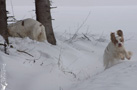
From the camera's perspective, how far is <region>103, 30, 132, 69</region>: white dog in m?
4.78

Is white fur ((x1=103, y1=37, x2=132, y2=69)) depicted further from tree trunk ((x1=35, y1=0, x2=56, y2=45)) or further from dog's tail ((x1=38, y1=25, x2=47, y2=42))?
tree trunk ((x1=35, y1=0, x2=56, y2=45))

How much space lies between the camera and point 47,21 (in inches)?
266

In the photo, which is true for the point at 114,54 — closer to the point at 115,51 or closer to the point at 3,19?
the point at 115,51

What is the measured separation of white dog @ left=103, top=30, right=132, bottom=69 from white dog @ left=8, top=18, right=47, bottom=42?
1.90m

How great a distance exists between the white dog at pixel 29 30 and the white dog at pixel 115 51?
1.90 m

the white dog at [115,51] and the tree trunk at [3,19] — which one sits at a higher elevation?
the tree trunk at [3,19]

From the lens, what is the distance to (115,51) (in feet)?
16.1

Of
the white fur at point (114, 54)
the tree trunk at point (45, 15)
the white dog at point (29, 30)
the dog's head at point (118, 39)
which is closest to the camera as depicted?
the dog's head at point (118, 39)

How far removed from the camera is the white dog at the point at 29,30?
6.32 metres

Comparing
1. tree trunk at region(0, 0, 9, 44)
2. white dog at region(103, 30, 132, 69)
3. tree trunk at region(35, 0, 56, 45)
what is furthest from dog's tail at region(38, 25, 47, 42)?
white dog at region(103, 30, 132, 69)

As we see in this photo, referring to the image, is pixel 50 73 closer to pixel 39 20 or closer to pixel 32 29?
pixel 32 29

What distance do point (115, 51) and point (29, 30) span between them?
2490 millimetres

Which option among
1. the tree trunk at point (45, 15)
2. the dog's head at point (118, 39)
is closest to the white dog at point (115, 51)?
the dog's head at point (118, 39)

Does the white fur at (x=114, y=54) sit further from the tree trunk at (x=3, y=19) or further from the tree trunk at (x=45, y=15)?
the tree trunk at (x=45, y=15)
